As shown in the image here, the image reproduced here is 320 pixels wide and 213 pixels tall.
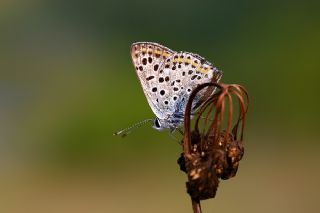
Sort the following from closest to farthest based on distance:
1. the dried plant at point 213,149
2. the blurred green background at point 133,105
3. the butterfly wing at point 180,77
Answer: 1. the dried plant at point 213,149
2. the butterfly wing at point 180,77
3. the blurred green background at point 133,105

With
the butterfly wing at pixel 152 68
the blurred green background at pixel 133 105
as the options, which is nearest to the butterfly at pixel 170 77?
the butterfly wing at pixel 152 68

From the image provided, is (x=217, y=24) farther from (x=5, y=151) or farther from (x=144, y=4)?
(x=5, y=151)

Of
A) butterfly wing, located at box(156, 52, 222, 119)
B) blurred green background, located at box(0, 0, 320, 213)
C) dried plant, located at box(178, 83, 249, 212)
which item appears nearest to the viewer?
dried plant, located at box(178, 83, 249, 212)

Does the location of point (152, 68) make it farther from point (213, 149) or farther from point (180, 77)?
point (213, 149)

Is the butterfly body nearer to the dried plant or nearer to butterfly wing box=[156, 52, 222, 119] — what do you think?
butterfly wing box=[156, 52, 222, 119]

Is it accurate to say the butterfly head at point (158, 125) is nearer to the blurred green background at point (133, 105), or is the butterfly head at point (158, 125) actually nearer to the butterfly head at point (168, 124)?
the butterfly head at point (168, 124)

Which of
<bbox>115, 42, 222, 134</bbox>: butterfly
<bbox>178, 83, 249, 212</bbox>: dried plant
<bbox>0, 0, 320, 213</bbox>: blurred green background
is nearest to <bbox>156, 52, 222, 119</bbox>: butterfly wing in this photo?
<bbox>115, 42, 222, 134</bbox>: butterfly
